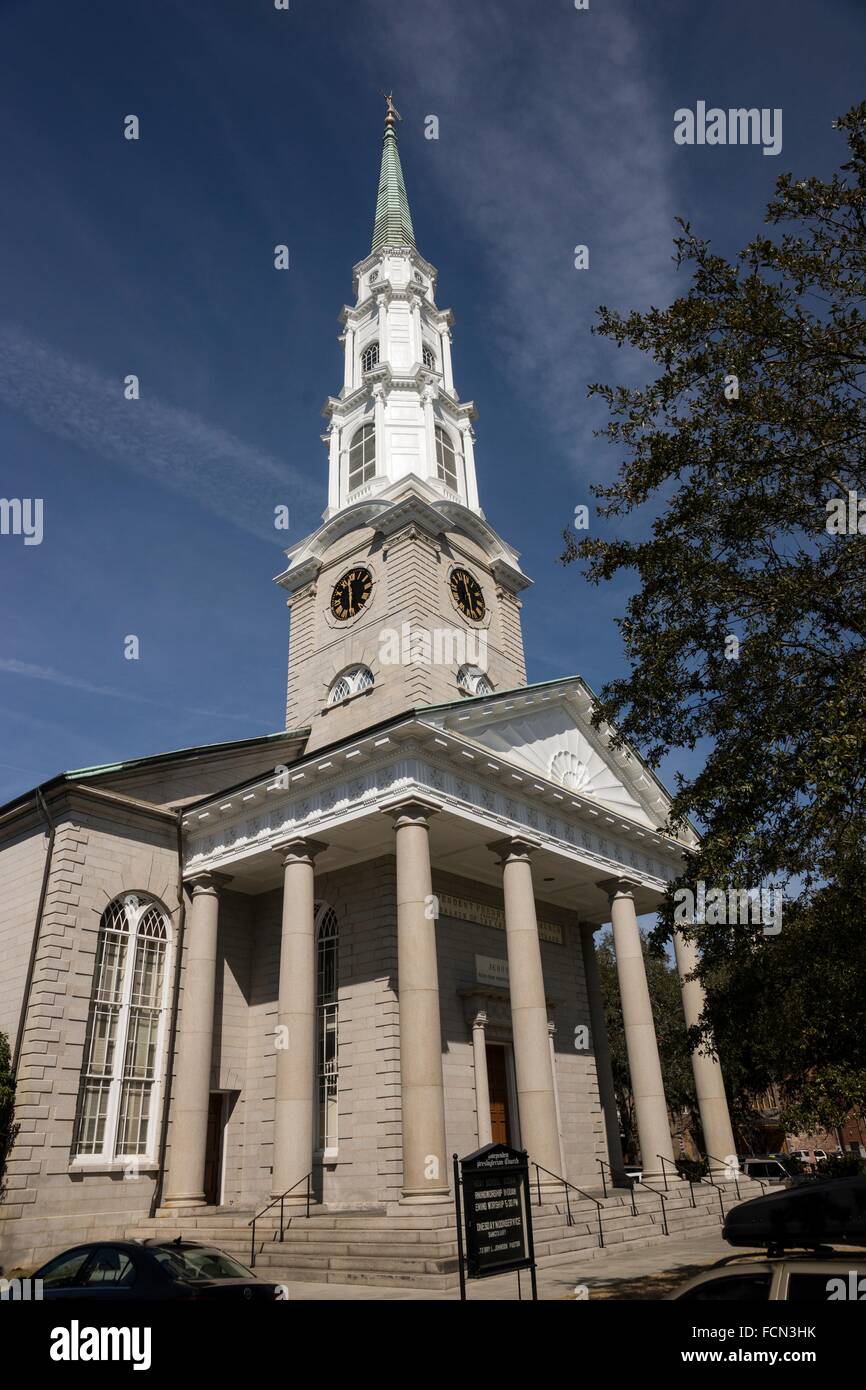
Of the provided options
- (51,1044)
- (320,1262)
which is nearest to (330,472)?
(51,1044)

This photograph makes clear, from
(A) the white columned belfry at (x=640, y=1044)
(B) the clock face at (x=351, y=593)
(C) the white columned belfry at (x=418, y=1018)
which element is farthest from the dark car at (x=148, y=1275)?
(B) the clock face at (x=351, y=593)

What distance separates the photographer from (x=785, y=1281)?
5.68m

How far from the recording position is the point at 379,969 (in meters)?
21.8

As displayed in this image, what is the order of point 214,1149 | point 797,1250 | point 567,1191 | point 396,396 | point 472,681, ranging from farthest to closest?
point 396,396 → point 472,681 → point 214,1149 → point 567,1191 → point 797,1250

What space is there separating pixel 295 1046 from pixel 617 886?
33.5 ft

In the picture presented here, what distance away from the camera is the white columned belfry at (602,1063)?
26.8 meters

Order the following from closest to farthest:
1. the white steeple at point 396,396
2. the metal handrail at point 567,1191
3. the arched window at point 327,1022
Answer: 1. the metal handrail at point 567,1191
2. the arched window at point 327,1022
3. the white steeple at point 396,396

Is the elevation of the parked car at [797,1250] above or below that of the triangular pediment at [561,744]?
below

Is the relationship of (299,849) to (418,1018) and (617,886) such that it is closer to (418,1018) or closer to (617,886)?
(418,1018)

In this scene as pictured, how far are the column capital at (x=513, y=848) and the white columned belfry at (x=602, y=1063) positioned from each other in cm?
904

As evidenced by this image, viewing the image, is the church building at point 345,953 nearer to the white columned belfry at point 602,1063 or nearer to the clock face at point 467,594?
the white columned belfry at point 602,1063

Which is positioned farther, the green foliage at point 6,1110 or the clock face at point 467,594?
the clock face at point 467,594

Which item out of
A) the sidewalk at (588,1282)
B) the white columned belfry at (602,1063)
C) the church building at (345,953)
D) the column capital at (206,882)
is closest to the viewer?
the sidewalk at (588,1282)

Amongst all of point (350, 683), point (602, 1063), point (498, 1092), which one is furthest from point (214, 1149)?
point (350, 683)
